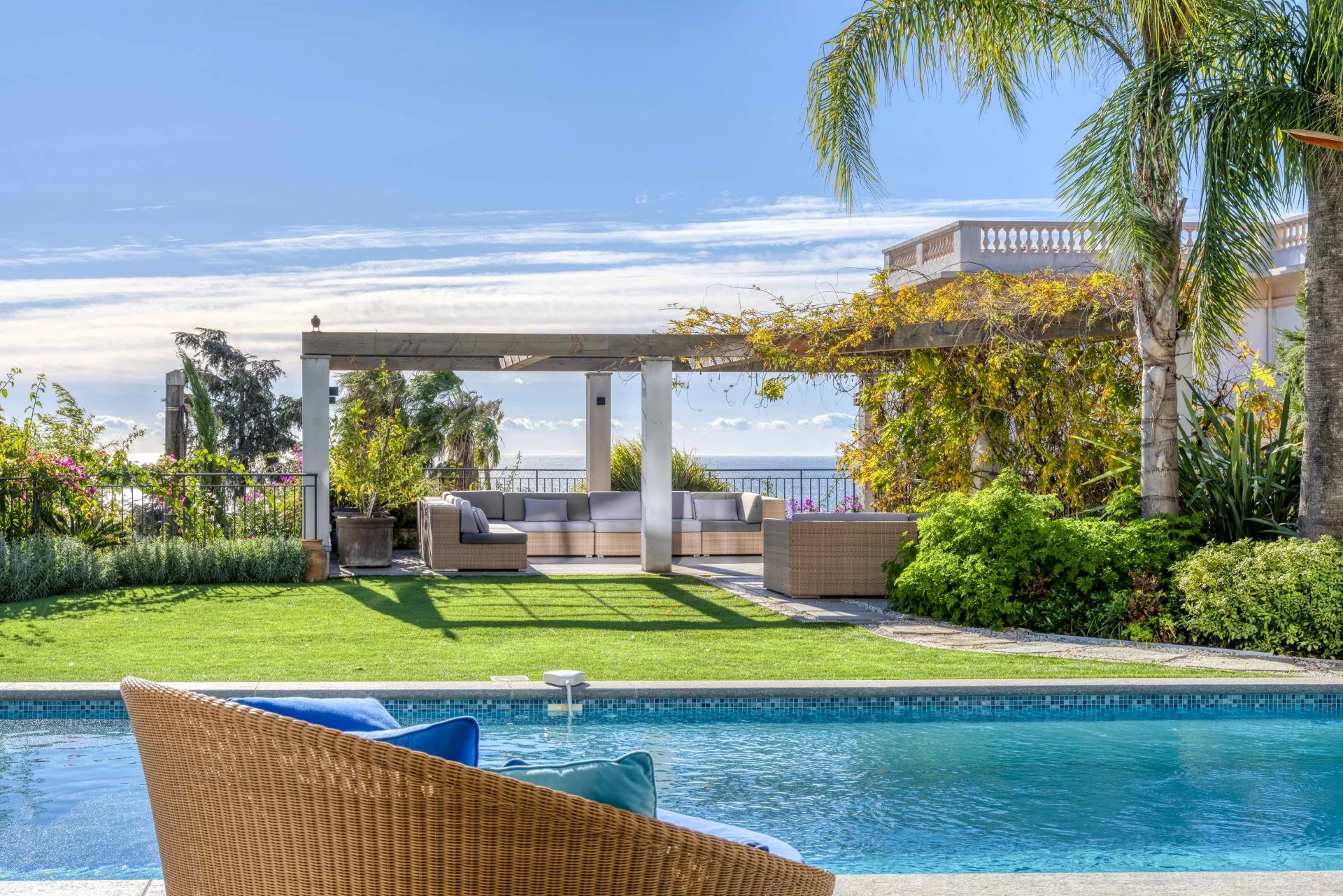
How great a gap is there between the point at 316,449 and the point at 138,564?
1992 mm

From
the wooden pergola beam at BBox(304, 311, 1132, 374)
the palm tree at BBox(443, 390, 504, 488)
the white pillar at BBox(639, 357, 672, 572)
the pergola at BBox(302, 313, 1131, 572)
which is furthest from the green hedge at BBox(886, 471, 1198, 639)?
the palm tree at BBox(443, 390, 504, 488)

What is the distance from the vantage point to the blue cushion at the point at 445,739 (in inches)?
81.0

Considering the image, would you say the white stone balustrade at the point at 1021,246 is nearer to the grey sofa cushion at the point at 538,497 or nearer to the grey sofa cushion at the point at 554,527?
the grey sofa cushion at the point at 538,497

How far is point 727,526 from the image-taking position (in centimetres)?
1400

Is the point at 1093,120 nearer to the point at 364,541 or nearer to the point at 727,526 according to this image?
the point at 727,526

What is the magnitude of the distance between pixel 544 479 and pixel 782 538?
27.2 feet

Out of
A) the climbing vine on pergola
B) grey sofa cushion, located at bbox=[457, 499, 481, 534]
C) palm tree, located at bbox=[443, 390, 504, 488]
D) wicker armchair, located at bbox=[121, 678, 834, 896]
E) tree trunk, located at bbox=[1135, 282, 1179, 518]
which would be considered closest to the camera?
wicker armchair, located at bbox=[121, 678, 834, 896]

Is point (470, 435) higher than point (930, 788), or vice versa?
point (470, 435)

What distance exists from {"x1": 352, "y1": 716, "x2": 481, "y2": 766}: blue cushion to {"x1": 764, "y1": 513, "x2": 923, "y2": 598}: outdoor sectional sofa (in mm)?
7712

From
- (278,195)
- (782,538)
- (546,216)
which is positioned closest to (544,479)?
(546,216)

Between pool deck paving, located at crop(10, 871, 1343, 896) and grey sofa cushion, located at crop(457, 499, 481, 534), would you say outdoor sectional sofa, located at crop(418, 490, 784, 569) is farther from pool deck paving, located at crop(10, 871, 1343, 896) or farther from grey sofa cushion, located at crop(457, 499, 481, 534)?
pool deck paving, located at crop(10, 871, 1343, 896)

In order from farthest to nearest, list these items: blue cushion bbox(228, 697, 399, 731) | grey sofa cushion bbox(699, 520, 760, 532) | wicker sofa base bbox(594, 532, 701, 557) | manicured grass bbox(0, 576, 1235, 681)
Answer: grey sofa cushion bbox(699, 520, 760, 532) → wicker sofa base bbox(594, 532, 701, 557) → manicured grass bbox(0, 576, 1235, 681) → blue cushion bbox(228, 697, 399, 731)

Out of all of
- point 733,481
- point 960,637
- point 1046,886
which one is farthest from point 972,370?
point 1046,886

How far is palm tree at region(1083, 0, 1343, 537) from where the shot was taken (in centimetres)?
750
